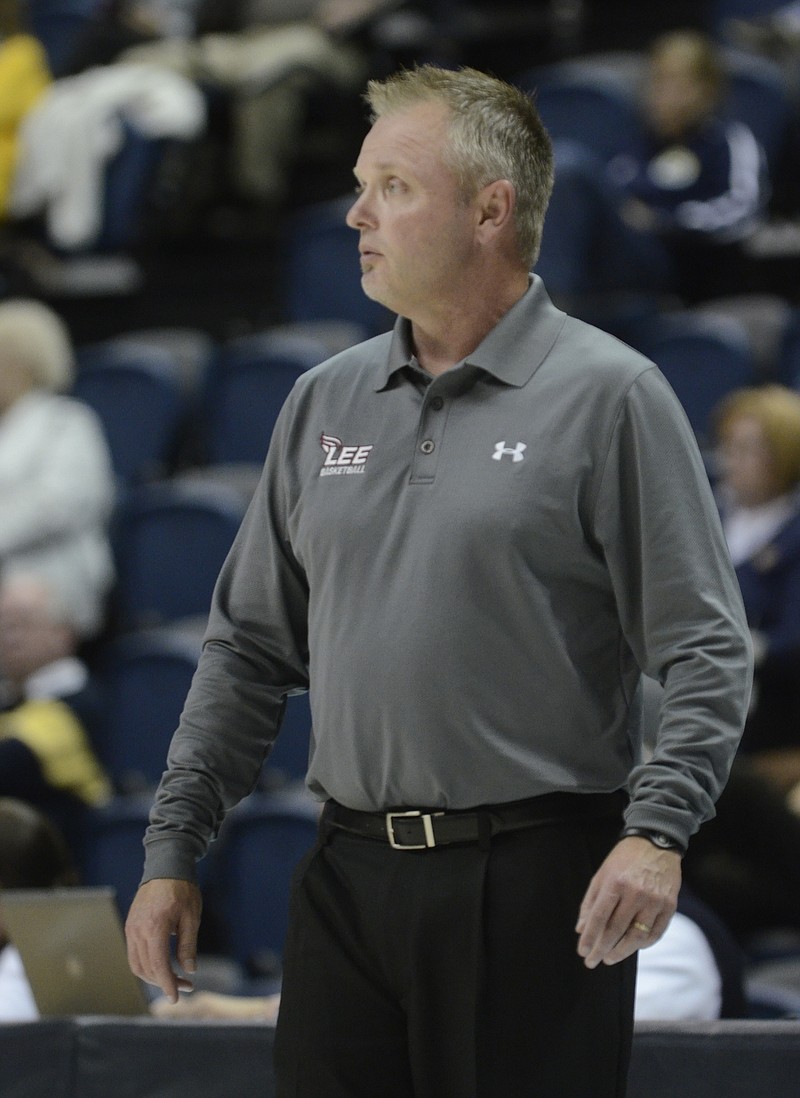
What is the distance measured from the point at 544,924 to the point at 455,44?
624 centimetres

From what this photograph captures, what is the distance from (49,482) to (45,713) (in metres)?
1.03

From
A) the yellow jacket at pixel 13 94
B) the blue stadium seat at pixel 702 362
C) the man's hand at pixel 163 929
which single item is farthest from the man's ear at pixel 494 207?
the yellow jacket at pixel 13 94

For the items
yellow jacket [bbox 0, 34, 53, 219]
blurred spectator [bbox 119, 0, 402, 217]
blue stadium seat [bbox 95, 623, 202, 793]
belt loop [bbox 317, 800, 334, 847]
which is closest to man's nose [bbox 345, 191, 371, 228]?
belt loop [bbox 317, 800, 334, 847]

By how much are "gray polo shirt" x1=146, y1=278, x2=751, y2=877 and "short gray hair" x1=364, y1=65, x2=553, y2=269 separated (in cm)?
13

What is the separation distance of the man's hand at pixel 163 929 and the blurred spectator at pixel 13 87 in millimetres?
5440

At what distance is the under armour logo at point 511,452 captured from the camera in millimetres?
1945

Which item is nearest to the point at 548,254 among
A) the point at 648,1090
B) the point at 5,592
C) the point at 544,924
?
the point at 5,592

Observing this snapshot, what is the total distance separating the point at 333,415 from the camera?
6.95ft

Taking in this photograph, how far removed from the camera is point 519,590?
1914mm

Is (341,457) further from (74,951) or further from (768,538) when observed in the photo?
(768,538)

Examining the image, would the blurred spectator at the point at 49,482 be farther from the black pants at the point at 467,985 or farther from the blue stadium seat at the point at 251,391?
the black pants at the point at 467,985

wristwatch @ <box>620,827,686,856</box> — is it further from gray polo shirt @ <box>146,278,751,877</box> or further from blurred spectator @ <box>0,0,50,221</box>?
blurred spectator @ <box>0,0,50,221</box>

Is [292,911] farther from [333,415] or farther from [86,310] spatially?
[86,310]

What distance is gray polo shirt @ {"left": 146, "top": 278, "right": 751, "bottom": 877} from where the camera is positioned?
6.24ft
